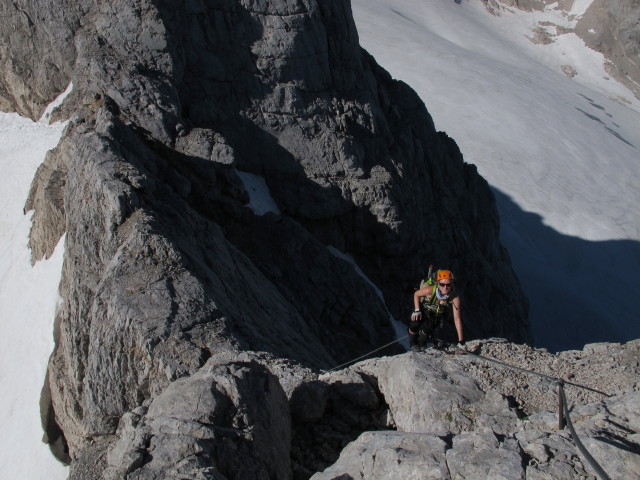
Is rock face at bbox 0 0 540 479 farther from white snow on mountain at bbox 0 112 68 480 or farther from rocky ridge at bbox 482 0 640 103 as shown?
rocky ridge at bbox 482 0 640 103

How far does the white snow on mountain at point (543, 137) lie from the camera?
152 feet

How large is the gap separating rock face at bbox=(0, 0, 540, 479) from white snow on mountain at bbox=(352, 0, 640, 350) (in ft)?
49.0

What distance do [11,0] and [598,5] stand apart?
96.0 m

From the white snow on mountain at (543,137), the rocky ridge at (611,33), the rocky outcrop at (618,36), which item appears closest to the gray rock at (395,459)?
the white snow on mountain at (543,137)

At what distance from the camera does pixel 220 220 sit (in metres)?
20.6

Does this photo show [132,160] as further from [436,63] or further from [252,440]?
[436,63]

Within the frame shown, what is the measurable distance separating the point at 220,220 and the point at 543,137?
174 feet

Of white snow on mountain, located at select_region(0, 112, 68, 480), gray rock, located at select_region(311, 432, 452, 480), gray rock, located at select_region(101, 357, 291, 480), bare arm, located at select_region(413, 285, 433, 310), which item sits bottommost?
white snow on mountain, located at select_region(0, 112, 68, 480)

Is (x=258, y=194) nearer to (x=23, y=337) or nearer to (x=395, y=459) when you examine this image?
(x=23, y=337)

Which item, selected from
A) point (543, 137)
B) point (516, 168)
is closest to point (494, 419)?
point (516, 168)

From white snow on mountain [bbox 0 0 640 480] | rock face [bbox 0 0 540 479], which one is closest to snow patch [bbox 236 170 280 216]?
white snow on mountain [bbox 0 0 640 480]

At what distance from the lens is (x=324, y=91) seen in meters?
24.7

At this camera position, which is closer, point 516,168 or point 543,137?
point 516,168

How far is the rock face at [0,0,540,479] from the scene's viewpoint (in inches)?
375
